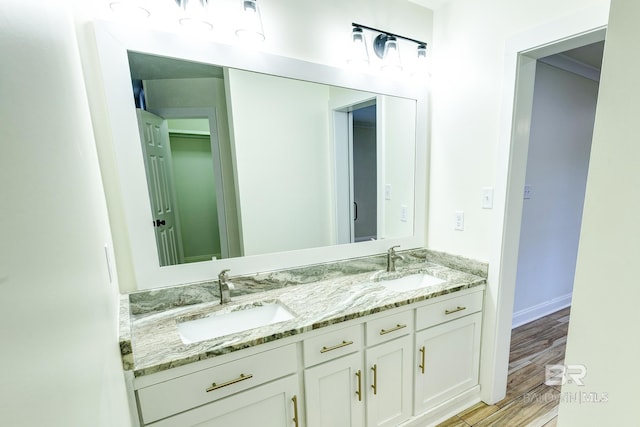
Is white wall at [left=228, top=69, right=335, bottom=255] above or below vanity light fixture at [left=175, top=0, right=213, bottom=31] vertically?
below

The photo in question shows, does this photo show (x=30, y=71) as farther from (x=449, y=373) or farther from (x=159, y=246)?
(x=449, y=373)

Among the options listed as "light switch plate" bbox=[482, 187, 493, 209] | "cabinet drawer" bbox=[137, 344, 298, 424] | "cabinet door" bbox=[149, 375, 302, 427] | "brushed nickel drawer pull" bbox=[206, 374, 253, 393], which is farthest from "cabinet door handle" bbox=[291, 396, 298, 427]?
"light switch plate" bbox=[482, 187, 493, 209]

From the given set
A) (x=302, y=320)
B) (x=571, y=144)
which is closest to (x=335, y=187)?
(x=302, y=320)

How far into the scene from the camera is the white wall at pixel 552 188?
244 cm

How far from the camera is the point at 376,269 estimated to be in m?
1.88

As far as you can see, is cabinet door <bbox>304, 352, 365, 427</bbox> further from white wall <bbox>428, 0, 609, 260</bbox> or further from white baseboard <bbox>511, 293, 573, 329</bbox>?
white baseboard <bbox>511, 293, 573, 329</bbox>

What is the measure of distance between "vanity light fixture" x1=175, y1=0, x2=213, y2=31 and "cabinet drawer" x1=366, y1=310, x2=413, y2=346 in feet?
5.24

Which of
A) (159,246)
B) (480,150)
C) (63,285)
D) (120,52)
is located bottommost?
(159,246)

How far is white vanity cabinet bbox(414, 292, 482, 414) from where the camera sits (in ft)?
5.00

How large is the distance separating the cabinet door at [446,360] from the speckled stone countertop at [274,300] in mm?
249

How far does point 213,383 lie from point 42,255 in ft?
2.88

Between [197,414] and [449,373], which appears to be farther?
[449,373]

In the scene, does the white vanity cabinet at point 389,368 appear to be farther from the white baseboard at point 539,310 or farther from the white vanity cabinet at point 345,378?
the white baseboard at point 539,310

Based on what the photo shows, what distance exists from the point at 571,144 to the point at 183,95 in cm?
335
